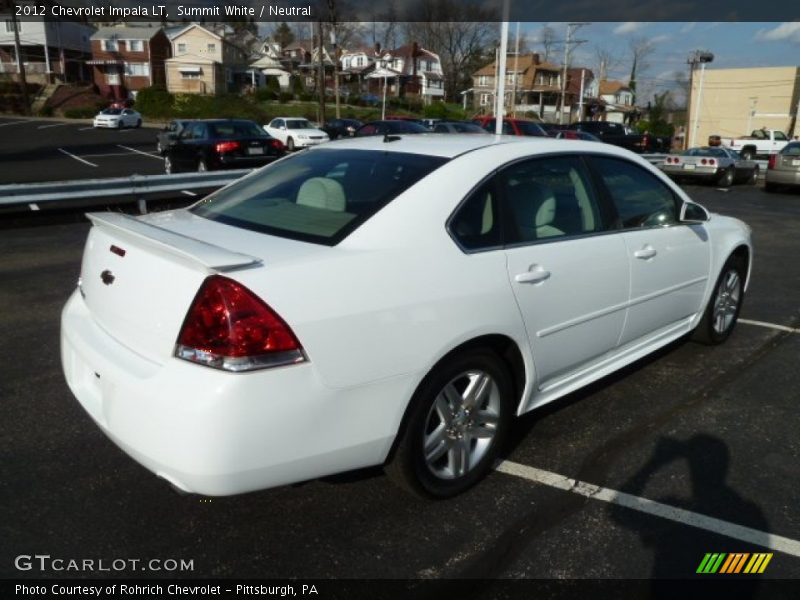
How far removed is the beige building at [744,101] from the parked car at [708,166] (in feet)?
84.2

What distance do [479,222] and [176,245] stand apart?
1.31 m

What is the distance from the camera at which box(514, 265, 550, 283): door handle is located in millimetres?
2959

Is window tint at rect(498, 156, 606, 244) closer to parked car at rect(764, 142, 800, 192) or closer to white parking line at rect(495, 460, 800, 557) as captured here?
white parking line at rect(495, 460, 800, 557)

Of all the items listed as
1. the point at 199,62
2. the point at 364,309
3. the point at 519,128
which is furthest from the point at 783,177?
the point at 199,62

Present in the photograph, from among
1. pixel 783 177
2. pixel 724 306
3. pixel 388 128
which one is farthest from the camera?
pixel 388 128

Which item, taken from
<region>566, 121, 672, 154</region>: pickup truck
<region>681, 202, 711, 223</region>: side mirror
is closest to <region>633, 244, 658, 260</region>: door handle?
<region>681, 202, 711, 223</region>: side mirror

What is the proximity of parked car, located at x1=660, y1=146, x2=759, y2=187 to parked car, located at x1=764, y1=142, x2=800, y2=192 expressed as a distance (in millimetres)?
1316

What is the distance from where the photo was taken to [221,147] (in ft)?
51.8

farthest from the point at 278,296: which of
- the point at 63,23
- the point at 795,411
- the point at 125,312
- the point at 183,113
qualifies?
the point at 63,23

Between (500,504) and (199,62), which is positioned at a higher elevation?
(199,62)

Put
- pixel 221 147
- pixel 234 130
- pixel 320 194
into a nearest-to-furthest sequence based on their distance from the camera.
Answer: pixel 320 194, pixel 221 147, pixel 234 130

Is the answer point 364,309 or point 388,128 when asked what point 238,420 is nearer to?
point 364,309

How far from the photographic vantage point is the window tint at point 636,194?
3.75 meters

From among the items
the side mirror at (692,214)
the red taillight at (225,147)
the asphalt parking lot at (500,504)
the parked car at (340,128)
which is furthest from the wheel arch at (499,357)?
the parked car at (340,128)
